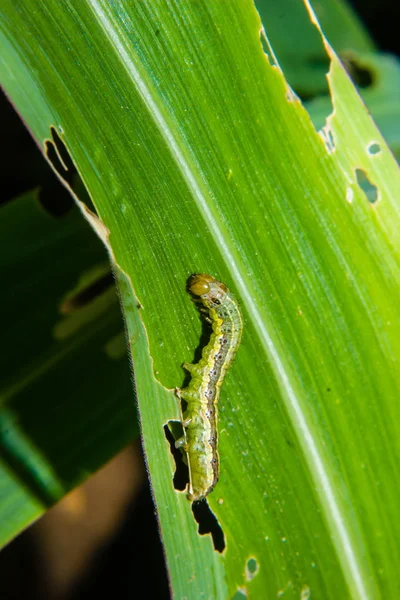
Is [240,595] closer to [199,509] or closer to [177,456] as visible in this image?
[199,509]

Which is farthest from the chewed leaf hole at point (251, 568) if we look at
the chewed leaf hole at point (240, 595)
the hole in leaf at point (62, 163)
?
the hole in leaf at point (62, 163)

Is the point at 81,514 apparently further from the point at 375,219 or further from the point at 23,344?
the point at 375,219

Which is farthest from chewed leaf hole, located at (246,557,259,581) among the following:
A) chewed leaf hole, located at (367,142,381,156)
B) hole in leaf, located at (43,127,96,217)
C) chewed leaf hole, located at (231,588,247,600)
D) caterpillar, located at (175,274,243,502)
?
chewed leaf hole, located at (367,142,381,156)

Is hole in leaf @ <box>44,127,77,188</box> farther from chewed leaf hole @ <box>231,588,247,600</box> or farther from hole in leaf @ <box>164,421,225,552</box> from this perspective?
chewed leaf hole @ <box>231,588,247,600</box>

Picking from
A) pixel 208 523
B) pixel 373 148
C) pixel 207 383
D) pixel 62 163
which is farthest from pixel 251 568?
pixel 373 148

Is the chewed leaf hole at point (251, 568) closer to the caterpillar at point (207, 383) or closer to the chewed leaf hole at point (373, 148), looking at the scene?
the caterpillar at point (207, 383)
